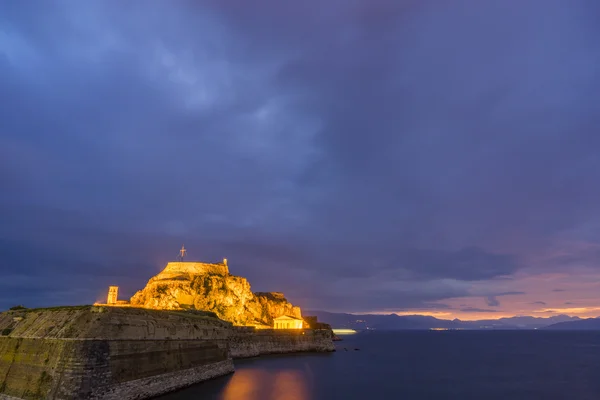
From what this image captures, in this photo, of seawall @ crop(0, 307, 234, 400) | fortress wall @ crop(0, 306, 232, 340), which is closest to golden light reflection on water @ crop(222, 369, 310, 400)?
seawall @ crop(0, 307, 234, 400)

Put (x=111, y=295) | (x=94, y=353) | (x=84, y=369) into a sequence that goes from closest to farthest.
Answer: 1. (x=84, y=369)
2. (x=94, y=353)
3. (x=111, y=295)

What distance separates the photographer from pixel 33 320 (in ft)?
87.5

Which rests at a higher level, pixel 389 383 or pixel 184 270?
pixel 184 270

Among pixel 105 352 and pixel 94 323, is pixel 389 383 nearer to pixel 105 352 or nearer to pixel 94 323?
pixel 105 352

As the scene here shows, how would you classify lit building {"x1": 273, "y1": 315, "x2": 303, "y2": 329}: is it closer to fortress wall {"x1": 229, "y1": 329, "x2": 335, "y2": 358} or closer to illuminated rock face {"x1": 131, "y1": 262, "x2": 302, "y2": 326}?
fortress wall {"x1": 229, "y1": 329, "x2": 335, "y2": 358}

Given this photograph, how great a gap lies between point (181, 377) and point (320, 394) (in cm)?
1330

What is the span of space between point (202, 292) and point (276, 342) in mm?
19806

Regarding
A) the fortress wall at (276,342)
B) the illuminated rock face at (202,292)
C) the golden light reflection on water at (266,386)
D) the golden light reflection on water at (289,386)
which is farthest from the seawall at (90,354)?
the illuminated rock face at (202,292)

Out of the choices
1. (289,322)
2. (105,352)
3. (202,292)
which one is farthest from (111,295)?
(105,352)

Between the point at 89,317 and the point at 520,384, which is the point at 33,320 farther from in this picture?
the point at 520,384

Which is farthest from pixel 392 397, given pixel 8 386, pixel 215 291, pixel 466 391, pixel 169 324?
pixel 215 291

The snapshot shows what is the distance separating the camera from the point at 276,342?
71688 millimetres

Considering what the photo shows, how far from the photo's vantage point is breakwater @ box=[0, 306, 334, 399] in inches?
861

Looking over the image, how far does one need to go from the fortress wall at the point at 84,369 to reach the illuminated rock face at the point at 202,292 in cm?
4401
